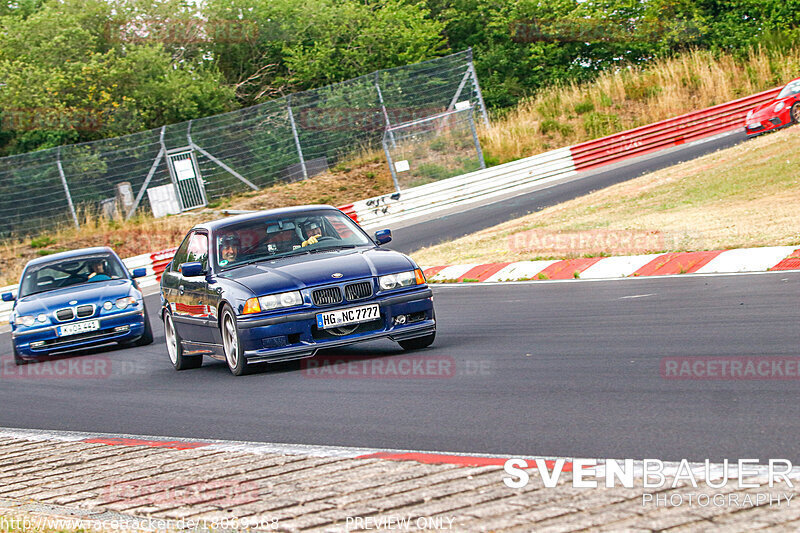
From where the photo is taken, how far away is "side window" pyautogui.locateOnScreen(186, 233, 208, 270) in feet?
34.2

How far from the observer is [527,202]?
26578 mm

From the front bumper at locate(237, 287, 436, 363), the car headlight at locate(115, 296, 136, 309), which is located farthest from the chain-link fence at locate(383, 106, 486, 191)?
the front bumper at locate(237, 287, 436, 363)

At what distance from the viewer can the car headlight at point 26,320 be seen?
14.1 meters

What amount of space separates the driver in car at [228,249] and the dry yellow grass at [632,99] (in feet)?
85.2

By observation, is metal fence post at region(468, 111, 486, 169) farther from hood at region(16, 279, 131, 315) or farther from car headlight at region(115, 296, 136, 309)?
car headlight at region(115, 296, 136, 309)

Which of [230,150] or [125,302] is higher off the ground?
[230,150]

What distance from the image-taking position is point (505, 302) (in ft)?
41.3

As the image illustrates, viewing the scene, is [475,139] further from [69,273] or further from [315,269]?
[315,269]

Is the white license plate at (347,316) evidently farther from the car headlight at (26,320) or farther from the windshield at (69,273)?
the windshield at (69,273)

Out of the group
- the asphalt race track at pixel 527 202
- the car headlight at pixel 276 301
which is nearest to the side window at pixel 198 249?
the car headlight at pixel 276 301

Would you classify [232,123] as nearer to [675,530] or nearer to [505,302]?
[505,302]

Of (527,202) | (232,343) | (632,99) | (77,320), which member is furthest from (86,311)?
(632,99)

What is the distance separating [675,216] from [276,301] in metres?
10.3

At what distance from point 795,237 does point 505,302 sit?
3.71 m
